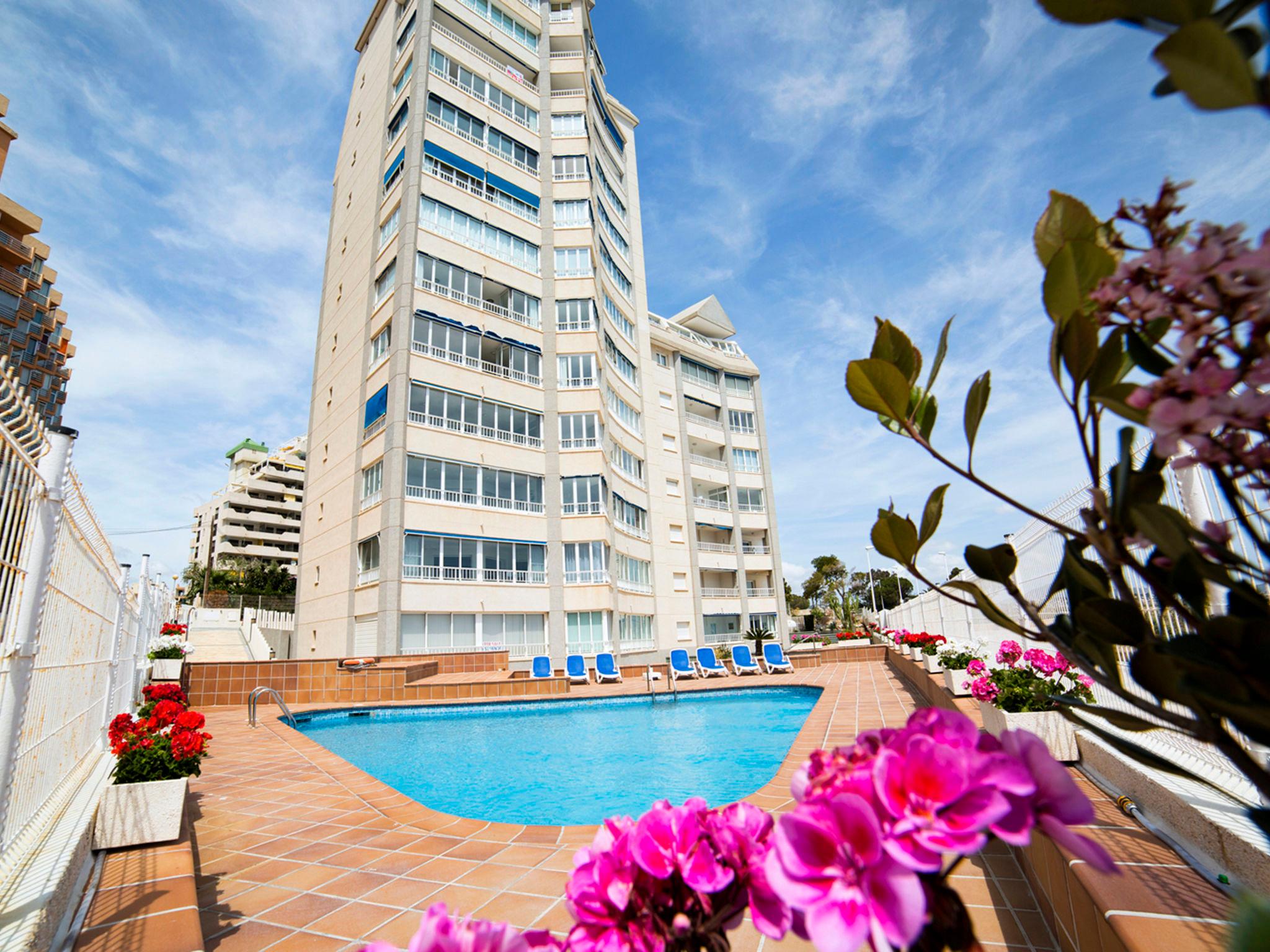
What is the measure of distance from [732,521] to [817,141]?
27.0 meters

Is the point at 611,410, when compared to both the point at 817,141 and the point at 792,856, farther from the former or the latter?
the point at 792,856

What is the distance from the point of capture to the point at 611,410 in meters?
27.0

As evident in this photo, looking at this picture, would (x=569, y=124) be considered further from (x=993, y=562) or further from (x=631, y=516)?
(x=993, y=562)

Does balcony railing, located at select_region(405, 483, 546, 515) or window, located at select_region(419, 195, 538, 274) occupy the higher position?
window, located at select_region(419, 195, 538, 274)

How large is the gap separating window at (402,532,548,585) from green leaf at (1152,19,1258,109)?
20343 millimetres

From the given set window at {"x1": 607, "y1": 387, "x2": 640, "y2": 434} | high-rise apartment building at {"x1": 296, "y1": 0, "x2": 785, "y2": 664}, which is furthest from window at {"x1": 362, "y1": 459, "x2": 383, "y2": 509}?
window at {"x1": 607, "y1": 387, "x2": 640, "y2": 434}

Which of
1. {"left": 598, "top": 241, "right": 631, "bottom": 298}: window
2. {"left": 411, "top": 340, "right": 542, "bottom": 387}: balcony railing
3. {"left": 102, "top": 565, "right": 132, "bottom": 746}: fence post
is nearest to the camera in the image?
{"left": 102, "top": 565, "right": 132, "bottom": 746}: fence post

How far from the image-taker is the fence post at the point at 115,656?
22.5ft

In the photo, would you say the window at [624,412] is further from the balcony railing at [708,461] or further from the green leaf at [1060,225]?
the green leaf at [1060,225]

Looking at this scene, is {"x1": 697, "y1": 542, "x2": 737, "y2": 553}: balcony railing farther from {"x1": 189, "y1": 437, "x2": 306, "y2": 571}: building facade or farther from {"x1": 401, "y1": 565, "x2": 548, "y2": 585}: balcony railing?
{"x1": 189, "y1": 437, "x2": 306, "y2": 571}: building facade

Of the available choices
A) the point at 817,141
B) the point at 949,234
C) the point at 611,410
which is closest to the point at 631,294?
the point at 611,410

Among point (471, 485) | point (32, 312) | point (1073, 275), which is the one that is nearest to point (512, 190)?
point (471, 485)

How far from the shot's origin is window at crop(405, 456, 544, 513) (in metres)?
20.2

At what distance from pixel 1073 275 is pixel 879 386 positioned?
0.98 ft
